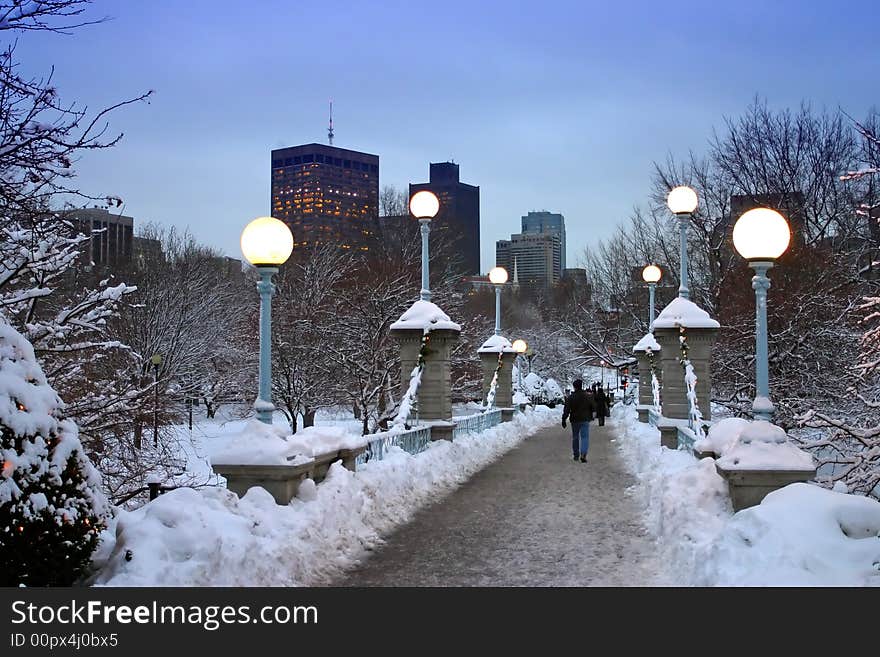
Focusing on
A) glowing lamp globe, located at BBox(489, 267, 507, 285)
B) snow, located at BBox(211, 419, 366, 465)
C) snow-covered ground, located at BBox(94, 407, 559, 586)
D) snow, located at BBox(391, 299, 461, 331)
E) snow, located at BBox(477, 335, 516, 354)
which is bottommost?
snow-covered ground, located at BBox(94, 407, 559, 586)

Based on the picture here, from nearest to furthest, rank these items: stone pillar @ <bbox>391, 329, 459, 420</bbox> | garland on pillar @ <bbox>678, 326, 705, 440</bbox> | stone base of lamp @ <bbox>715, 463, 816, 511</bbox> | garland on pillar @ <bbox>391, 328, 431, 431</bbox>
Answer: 1. stone base of lamp @ <bbox>715, 463, 816, 511</bbox>
2. garland on pillar @ <bbox>678, 326, 705, 440</bbox>
3. garland on pillar @ <bbox>391, 328, 431, 431</bbox>
4. stone pillar @ <bbox>391, 329, 459, 420</bbox>

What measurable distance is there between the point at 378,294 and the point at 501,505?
54.9 ft

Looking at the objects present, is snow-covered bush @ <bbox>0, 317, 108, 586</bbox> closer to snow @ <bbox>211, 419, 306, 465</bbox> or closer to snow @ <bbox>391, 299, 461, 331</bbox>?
snow @ <bbox>211, 419, 306, 465</bbox>

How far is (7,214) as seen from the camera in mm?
7906

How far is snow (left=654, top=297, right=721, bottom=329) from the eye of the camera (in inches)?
594

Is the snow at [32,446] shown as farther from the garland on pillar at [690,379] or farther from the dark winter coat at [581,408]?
the dark winter coat at [581,408]

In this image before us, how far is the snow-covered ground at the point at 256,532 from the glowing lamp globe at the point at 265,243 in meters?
2.42

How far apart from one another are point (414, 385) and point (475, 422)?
6168 mm

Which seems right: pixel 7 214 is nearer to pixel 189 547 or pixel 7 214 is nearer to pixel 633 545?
pixel 189 547

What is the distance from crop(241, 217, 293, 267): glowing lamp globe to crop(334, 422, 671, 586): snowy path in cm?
330

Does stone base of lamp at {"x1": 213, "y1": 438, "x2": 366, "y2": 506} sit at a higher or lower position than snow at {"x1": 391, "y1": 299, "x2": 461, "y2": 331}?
lower

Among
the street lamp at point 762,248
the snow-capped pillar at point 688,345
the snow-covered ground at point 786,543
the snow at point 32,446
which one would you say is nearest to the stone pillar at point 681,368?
the snow-capped pillar at point 688,345

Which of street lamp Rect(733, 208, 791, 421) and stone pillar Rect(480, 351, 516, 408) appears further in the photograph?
stone pillar Rect(480, 351, 516, 408)

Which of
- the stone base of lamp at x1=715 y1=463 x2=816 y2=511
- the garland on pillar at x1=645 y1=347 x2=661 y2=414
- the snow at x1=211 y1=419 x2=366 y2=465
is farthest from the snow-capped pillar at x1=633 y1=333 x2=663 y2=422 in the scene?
the snow at x1=211 y1=419 x2=366 y2=465
